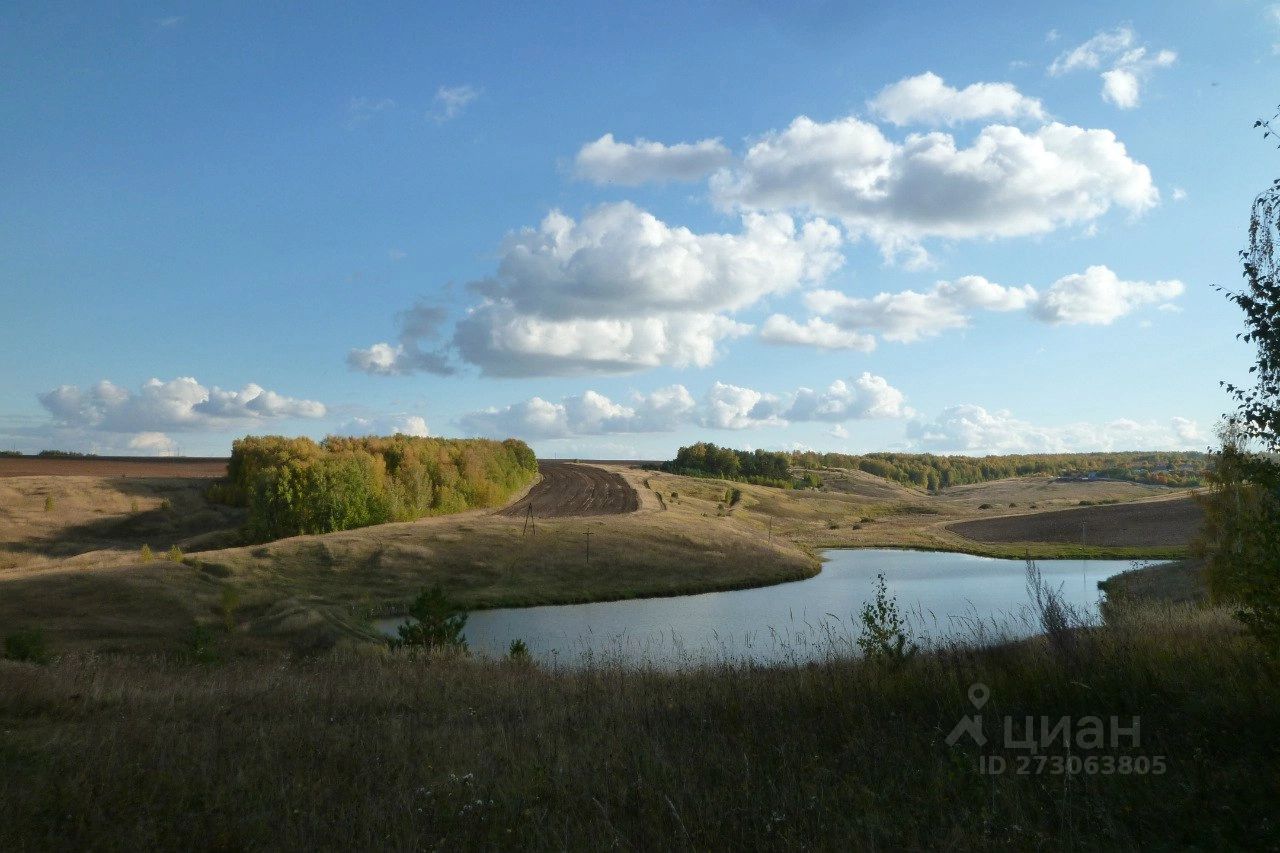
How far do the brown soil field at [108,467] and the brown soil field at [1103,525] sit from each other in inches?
4369

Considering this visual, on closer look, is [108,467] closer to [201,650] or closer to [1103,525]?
[201,650]

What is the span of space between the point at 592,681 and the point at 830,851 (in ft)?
21.3

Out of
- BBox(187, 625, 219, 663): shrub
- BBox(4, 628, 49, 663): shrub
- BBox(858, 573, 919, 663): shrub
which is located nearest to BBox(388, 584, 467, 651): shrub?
BBox(187, 625, 219, 663): shrub

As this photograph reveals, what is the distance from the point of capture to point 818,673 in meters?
10.1

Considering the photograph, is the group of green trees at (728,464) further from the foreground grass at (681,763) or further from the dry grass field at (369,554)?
the foreground grass at (681,763)

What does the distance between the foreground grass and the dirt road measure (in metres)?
75.1

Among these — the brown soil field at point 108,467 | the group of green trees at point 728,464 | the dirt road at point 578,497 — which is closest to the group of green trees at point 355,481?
the dirt road at point 578,497

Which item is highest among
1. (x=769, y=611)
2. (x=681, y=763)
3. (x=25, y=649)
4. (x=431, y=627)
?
(x=681, y=763)

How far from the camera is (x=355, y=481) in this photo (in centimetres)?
7612

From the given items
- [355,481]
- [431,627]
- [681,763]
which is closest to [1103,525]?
[355,481]

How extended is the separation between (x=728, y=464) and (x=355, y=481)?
9656cm

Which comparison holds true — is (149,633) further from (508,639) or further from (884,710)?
(884,710)

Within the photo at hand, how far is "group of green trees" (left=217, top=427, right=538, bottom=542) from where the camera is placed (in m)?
72.4

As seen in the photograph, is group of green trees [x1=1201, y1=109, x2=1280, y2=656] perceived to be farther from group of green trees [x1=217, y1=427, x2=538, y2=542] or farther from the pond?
group of green trees [x1=217, y1=427, x2=538, y2=542]
